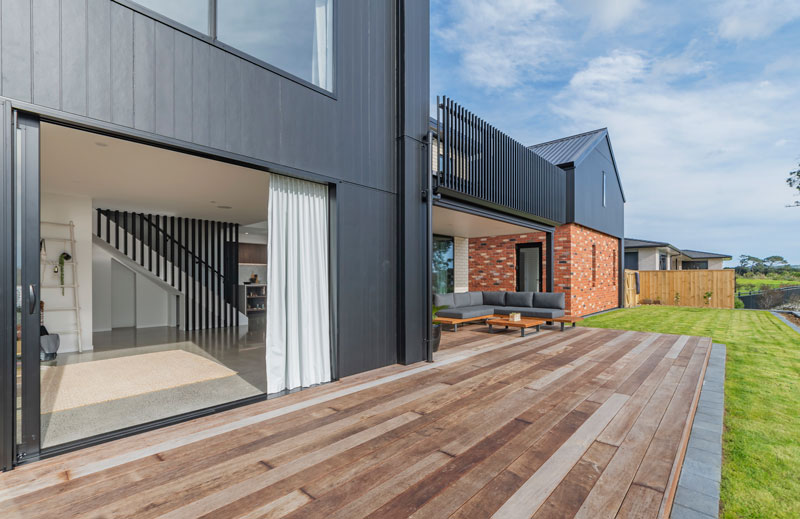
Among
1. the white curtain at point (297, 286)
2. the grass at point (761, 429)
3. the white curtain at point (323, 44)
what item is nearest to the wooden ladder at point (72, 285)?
the white curtain at point (297, 286)

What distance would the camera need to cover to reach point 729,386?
4066mm

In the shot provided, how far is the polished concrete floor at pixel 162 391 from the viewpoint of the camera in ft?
9.41

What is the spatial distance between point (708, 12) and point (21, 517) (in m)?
11.7

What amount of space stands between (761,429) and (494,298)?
6679mm

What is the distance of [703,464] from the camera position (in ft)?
7.47

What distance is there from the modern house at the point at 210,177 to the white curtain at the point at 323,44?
0.05 ft

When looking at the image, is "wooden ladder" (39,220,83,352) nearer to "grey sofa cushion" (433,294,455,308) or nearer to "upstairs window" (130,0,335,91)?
"upstairs window" (130,0,335,91)

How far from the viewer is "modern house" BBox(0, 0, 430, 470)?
86.8 inches

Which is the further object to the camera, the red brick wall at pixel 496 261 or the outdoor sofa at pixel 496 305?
the red brick wall at pixel 496 261

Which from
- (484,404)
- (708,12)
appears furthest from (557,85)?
(484,404)

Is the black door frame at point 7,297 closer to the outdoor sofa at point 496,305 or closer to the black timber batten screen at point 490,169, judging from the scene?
the black timber batten screen at point 490,169

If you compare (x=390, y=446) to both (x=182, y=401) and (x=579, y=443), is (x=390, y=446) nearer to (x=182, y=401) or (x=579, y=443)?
(x=579, y=443)

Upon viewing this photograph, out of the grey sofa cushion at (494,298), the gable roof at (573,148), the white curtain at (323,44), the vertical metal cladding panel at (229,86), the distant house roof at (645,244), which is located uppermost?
the gable roof at (573,148)

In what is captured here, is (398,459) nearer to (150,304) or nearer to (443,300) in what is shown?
(443,300)
